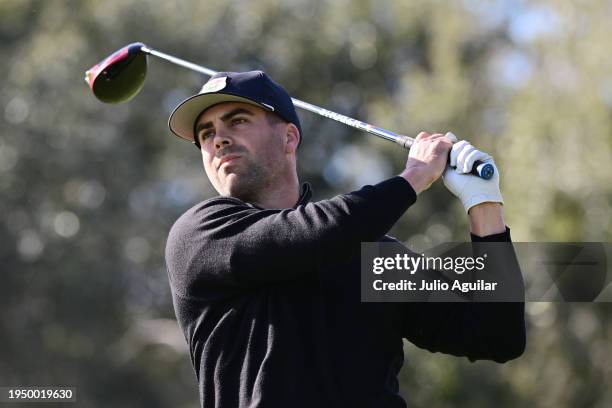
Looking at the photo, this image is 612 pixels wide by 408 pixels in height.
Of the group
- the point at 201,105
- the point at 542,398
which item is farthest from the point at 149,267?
the point at 201,105

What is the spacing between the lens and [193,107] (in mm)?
3965

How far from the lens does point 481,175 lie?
370 centimetres

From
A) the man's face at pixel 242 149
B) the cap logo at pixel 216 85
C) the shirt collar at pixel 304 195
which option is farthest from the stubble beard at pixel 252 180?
the cap logo at pixel 216 85

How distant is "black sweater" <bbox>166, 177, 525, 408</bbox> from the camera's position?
338 cm

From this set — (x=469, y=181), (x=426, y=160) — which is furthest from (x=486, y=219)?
(x=426, y=160)

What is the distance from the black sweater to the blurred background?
12246 mm

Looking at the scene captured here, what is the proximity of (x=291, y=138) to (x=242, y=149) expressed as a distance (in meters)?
0.32

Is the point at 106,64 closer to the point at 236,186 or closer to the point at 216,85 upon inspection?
the point at 216,85

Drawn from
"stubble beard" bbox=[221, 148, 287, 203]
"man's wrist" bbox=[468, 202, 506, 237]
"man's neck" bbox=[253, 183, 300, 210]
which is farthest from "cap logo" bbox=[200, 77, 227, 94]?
"man's wrist" bbox=[468, 202, 506, 237]

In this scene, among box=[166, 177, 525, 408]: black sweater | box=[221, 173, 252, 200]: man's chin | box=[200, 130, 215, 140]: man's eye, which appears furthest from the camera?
box=[200, 130, 215, 140]: man's eye

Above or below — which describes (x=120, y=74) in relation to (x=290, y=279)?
above

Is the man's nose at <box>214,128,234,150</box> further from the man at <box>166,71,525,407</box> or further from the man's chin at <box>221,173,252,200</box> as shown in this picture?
the man's chin at <box>221,173,252,200</box>

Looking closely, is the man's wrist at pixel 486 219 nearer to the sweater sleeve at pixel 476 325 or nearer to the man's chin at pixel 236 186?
the sweater sleeve at pixel 476 325

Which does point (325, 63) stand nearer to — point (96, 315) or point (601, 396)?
point (96, 315)
